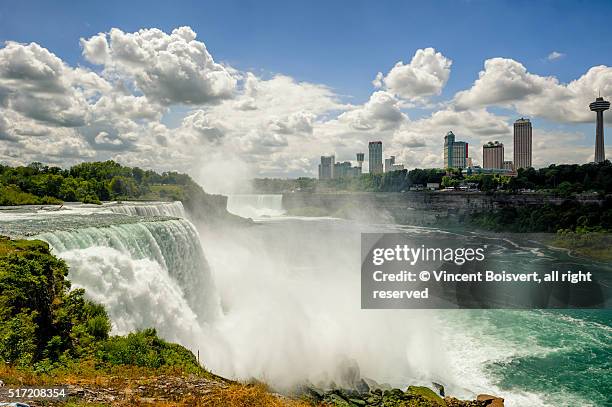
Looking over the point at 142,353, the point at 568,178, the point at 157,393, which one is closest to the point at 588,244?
the point at 568,178

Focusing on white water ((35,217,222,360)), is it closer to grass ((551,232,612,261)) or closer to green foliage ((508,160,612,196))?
grass ((551,232,612,261))

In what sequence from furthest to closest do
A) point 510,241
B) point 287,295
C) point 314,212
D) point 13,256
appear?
point 314,212 → point 510,241 → point 287,295 → point 13,256

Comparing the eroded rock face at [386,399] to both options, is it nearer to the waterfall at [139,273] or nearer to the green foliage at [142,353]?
the green foliage at [142,353]

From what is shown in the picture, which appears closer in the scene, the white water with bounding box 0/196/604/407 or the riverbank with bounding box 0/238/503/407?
the riverbank with bounding box 0/238/503/407

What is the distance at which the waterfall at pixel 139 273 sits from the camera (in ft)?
36.7

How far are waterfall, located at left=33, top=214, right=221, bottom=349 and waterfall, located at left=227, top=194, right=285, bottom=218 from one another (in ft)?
209

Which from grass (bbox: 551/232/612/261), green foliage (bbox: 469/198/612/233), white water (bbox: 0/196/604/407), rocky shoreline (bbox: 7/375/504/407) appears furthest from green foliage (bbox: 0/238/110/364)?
green foliage (bbox: 469/198/612/233)

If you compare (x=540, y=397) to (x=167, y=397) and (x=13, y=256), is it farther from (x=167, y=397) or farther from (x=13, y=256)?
(x=13, y=256)

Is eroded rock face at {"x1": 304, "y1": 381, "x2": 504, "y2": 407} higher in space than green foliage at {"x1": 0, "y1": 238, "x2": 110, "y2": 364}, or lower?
lower

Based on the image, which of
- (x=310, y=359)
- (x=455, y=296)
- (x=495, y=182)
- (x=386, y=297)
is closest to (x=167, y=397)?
(x=310, y=359)

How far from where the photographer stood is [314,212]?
85375 mm

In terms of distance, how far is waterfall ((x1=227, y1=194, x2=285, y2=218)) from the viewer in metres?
82.7

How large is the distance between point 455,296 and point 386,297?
4.46m

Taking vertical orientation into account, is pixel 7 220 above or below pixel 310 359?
above
